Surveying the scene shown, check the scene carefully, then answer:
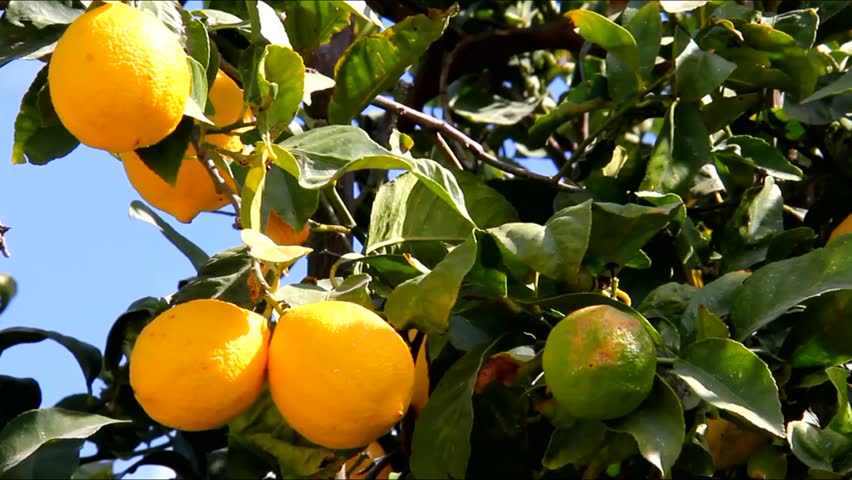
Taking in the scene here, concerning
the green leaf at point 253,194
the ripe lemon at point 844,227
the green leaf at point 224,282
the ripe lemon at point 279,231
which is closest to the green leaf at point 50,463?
the green leaf at point 224,282

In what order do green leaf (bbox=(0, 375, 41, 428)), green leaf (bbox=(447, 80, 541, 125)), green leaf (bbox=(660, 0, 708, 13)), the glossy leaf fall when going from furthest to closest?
green leaf (bbox=(447, 80, 541, 125))
green leaf (bbox=(660, 0, 708, 13))
green leaf (bbox=(0, 375, 41, 428))
the glossy leaf

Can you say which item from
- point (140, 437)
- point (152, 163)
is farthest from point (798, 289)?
point (140, 437)

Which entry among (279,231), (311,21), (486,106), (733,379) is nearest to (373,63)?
(311,21)

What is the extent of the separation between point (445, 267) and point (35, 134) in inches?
16.4

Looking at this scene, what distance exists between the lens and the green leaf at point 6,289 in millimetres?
1419

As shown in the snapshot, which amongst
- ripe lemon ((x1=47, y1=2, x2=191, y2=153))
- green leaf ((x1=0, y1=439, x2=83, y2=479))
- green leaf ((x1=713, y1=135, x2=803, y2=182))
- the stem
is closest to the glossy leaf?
ripe lemon ((x1=47, y1=2, x2=191, y2=153))

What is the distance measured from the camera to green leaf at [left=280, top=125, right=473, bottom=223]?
952 millimetres

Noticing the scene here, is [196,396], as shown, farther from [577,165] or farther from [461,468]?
[577,165]

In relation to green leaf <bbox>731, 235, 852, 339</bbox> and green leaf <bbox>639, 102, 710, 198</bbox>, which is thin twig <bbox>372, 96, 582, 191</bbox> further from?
green leaf <bbox>731, 235, 852, 339</bbox>

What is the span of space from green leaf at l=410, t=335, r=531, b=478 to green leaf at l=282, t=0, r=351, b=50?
1.52 feet

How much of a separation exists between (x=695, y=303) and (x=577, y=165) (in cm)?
42

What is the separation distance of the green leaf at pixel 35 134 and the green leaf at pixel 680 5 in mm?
781

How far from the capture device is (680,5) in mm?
1456

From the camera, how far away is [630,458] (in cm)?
123
